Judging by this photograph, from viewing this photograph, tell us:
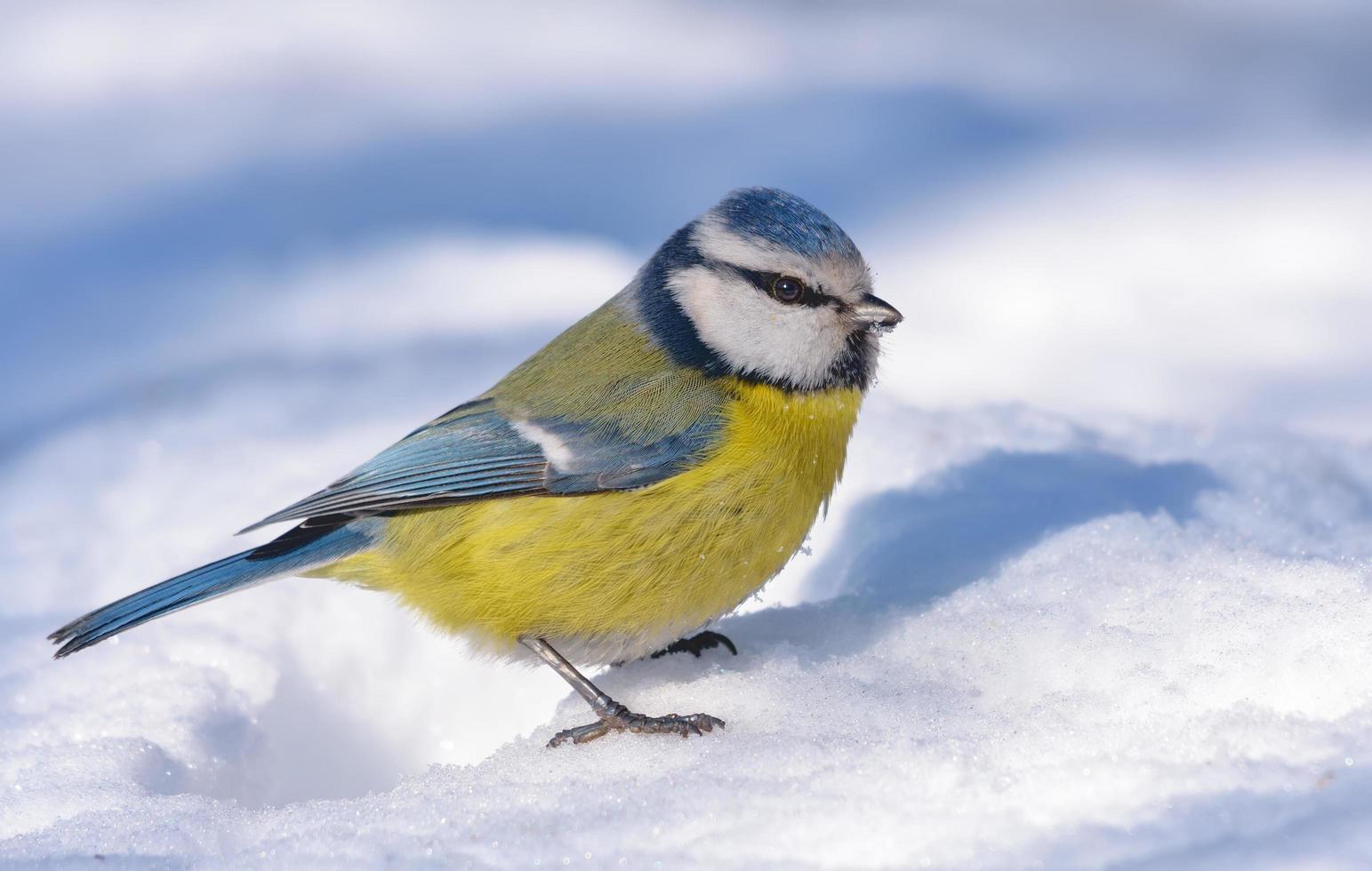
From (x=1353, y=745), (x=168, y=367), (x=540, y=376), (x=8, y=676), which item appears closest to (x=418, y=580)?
(x=540, y=376)

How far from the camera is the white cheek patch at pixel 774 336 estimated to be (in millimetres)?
2424

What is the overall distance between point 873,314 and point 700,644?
76 centimetres

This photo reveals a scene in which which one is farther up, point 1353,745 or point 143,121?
point 143,121

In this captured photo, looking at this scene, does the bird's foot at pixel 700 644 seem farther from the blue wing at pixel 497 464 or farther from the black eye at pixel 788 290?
the black eye at pixel 788 290

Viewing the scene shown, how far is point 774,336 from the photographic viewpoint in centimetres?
243

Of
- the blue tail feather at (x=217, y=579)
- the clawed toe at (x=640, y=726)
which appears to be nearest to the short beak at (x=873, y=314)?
the clawed toe at (x=640, y=726)

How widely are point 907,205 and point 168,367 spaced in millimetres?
3121

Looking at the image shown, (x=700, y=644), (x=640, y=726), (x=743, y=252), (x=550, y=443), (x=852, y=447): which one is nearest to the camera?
(x=640, y=726)

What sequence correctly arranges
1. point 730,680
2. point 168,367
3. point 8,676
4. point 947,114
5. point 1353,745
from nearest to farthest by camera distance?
1. point 1353,745
2. point 730,680
3. point 8,676
4. point 168,367
5. point 947,114

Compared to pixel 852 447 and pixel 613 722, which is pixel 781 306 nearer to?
pixel 613 722

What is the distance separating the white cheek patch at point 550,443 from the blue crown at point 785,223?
1.78 ft

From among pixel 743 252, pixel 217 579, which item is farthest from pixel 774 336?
pixel 217 579

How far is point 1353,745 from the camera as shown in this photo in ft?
5.76

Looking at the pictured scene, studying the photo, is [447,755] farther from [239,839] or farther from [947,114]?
[947,114]
